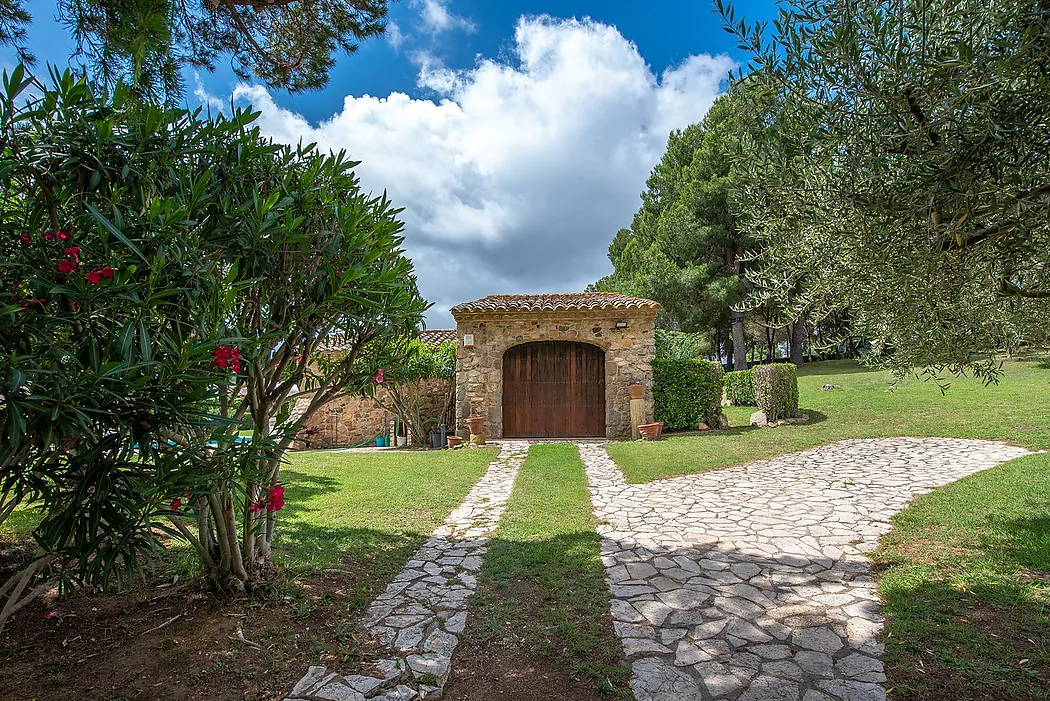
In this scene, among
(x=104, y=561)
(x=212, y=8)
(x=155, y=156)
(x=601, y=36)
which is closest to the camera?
(x=104, y=561)

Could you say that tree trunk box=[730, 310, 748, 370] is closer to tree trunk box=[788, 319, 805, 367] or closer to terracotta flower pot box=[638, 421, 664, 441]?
tree trunk box=[788, 319, 805, 367]

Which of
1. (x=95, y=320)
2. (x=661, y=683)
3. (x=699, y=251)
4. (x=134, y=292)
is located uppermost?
(x=699, y=251)

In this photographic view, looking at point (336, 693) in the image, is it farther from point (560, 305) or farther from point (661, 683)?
point (560, 305)

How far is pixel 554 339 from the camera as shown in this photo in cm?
1285

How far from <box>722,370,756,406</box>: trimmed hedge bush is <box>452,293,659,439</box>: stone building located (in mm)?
6640

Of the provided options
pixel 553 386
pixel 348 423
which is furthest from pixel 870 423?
pixel 348 423

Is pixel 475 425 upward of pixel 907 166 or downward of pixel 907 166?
downward

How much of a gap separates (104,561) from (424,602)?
2.14 m

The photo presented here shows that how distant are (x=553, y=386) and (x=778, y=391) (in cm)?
569

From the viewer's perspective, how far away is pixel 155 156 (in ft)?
8.35

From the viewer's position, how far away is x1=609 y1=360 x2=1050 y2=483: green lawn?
9.42 meters

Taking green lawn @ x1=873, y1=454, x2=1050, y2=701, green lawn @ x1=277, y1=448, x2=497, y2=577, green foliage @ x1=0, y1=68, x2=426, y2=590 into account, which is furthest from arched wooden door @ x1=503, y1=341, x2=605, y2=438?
green foliage @ x1=0, y1=68, x2=426, y2=590

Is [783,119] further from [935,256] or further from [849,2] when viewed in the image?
[935,256]

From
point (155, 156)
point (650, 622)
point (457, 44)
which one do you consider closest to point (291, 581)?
point (650, 622)
